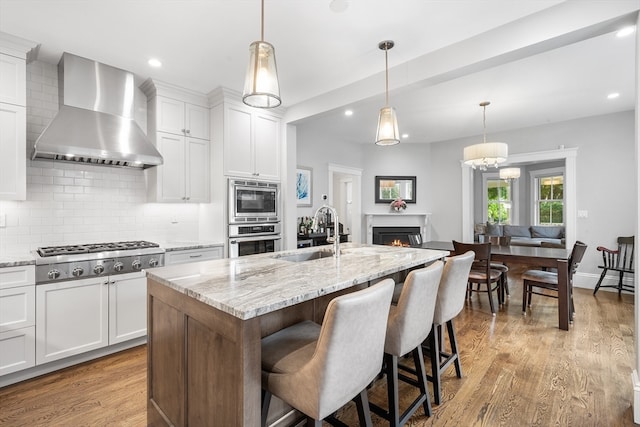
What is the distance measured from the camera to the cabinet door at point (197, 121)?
3.71 metres

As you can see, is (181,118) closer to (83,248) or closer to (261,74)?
(83,248)

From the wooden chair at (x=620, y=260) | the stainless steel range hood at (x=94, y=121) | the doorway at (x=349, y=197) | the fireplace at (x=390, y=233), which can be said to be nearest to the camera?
the stainless steel range hood at (x=94, y=121)

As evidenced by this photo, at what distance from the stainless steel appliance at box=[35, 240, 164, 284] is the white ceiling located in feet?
5.77

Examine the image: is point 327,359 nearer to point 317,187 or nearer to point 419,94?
point 419,94

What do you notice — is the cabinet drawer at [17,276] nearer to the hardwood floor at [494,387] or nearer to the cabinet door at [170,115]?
the hardwood floor at [494,387]

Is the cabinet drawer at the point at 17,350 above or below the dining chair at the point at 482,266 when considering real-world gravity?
below

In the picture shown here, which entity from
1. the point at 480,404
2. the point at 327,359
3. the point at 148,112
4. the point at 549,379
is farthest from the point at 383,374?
the point at 148,112

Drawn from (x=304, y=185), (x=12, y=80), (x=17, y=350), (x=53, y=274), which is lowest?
(x=17, y=350)

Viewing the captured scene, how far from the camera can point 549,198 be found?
891 cm

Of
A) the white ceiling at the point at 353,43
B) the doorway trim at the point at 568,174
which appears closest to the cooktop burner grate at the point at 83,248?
the white ceiling at the point at 353,43

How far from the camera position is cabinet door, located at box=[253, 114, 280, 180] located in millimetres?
4039

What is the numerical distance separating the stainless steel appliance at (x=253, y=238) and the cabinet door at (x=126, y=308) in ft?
3.31

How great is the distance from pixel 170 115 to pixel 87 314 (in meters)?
2.15

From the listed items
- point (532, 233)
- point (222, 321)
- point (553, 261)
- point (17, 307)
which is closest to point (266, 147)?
point (17, 307)
